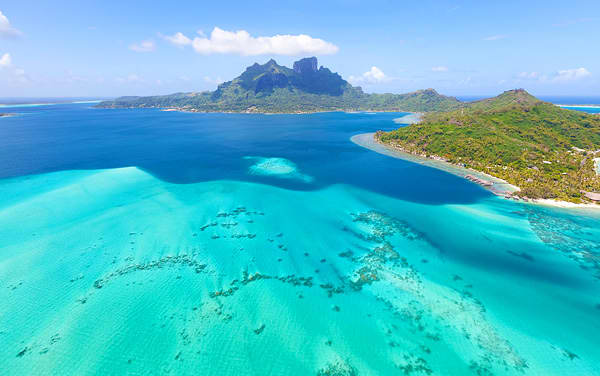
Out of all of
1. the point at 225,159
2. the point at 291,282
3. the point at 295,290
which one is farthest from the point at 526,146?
the point at 225,159

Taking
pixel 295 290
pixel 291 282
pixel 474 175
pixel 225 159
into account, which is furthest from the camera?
pixel 225 159

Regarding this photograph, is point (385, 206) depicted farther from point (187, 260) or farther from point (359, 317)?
point (187, 260)

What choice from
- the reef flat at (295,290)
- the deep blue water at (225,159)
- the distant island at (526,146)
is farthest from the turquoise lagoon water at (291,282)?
the distant island at (526,146)

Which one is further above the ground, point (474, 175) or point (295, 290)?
point (474, 175)

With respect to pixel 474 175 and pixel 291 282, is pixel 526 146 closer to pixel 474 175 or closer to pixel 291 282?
pixel 474 175

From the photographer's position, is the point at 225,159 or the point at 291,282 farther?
the point at 225,159

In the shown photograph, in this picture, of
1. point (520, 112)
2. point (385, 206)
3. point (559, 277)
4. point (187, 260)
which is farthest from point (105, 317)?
point (520, 112)
